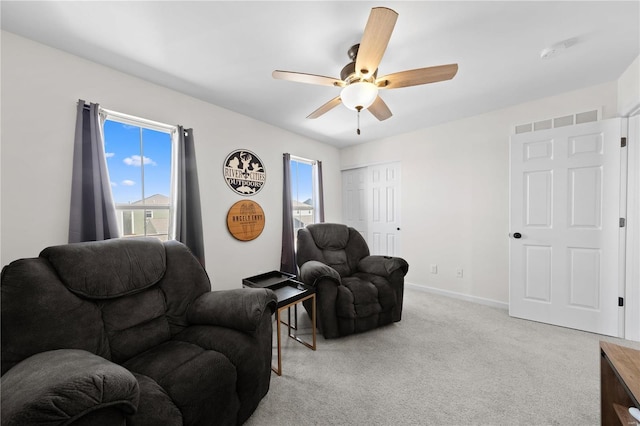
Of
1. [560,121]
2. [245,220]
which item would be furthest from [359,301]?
[560,121]

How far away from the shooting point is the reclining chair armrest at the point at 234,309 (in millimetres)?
1415

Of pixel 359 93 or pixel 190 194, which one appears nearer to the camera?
pixel 359 93

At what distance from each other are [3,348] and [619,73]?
4614 mm

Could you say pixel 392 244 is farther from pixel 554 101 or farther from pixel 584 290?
pixel 554 101

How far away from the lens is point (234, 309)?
1.46 m

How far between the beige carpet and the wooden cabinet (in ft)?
1.16

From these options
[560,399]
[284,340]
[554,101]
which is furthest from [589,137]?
[284,340]

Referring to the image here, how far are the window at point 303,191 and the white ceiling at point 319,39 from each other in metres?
1.47

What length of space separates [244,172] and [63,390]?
2459 millimetres

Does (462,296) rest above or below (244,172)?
below

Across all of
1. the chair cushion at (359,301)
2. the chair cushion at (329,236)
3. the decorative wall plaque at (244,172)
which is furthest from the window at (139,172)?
the chair cushion at (359,301)

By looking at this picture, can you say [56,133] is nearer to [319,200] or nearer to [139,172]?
[139,172]

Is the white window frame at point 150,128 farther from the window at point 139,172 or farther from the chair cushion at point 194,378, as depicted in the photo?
the chair cushion at point 194,378

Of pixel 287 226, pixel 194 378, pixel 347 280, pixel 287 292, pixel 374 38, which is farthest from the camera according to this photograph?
pixel 287 226
